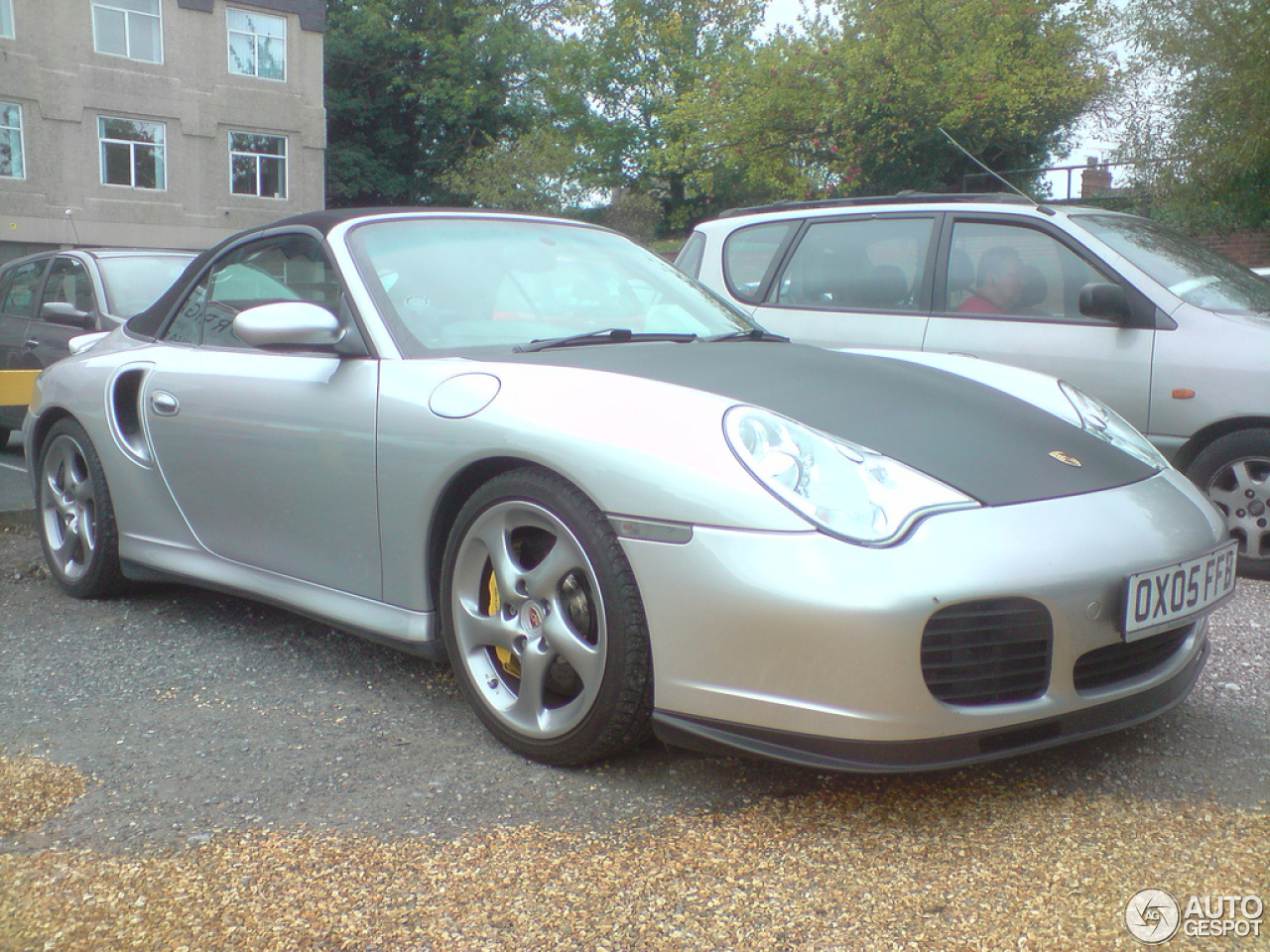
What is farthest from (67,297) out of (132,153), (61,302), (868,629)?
(132,153)

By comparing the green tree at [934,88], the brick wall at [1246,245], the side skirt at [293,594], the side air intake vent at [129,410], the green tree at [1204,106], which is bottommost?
the side skirt at [293,594]

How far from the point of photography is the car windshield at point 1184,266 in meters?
4.90

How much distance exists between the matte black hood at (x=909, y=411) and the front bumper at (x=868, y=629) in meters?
0.13

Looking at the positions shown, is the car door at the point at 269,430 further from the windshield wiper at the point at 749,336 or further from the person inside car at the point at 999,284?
the person inside car at the point at 999,284

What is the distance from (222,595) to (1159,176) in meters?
11.8

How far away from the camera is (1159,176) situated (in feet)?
43.0

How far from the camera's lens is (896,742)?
2.26 metres

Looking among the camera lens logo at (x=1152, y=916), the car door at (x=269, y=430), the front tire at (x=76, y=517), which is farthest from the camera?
the front tire at (x=76, y=517)

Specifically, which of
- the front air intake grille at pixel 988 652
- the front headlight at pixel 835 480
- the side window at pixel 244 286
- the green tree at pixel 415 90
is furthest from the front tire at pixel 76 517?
the green tree at pixel 415 90

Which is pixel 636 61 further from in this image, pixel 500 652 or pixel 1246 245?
pixel 500 652

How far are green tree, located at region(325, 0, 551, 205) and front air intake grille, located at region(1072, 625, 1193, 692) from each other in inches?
1524

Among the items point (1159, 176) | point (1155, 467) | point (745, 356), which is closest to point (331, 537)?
point (745, 356)

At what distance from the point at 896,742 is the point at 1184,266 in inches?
143

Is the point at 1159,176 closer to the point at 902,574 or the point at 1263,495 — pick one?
the point at 1263,495
